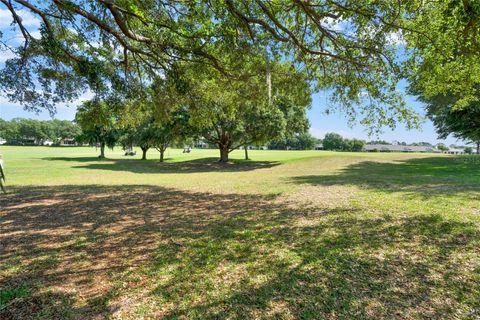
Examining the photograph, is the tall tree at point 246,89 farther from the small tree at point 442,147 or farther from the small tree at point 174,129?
the small tree at point 442,147

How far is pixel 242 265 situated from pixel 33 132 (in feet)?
391

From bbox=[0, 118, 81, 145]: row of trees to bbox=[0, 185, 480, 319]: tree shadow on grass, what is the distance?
101 meters

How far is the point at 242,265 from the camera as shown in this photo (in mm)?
3760

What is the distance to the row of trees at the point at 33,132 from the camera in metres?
93.5

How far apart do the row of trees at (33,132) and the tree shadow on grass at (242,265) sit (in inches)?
3973

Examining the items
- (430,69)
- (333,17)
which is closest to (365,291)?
(333,17)

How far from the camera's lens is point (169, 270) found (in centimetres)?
363

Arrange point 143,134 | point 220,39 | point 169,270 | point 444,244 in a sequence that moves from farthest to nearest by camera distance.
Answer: point 143,134
point 220,39
point 444,244
point 169,270

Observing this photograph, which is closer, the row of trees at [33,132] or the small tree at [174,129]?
the small tree at [174,129]

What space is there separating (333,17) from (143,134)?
2568 cm

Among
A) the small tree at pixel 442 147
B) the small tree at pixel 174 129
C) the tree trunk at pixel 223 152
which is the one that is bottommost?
the small tree at pixel 442 147

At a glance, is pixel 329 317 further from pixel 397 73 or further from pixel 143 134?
pixel 143 134

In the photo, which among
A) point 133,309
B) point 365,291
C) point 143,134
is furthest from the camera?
point 143,134

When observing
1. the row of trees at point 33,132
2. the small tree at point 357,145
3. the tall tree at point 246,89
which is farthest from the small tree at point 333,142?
the tall tree at point 246,89
